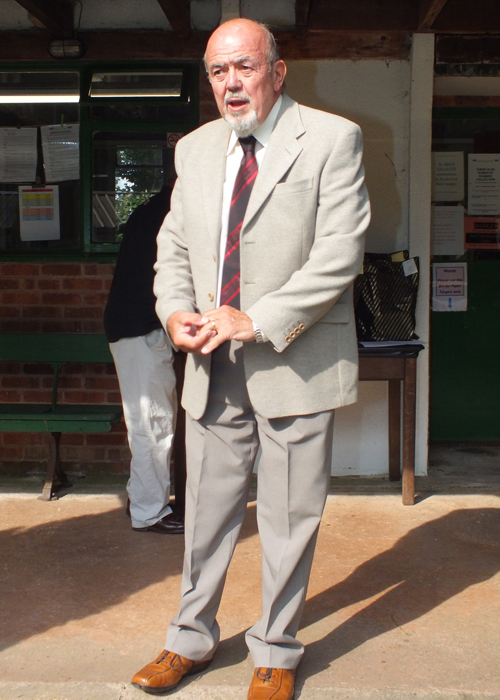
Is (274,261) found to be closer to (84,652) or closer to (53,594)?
(84,652)

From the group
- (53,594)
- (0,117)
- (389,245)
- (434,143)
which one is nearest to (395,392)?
(389,245)

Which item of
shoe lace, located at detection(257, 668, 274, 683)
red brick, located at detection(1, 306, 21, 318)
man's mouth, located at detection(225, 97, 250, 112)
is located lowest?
shoe lace, located at detection(257, 668, 274, 683)

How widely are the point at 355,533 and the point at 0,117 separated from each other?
3.74 meters

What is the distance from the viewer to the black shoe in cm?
423

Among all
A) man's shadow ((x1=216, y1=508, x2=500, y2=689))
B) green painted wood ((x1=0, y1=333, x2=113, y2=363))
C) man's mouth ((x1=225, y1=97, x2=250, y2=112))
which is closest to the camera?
man's mouth ((x1=225, y1=97, x2=250, y2=112))

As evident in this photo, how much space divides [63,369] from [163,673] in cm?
312

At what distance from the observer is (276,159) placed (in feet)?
8.08

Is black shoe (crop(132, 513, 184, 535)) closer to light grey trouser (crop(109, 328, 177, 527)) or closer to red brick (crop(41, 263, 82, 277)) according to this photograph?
light grey trouser (crop(109, 328, 177, 527))

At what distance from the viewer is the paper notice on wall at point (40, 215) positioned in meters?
5.32

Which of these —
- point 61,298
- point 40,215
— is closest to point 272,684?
point 61,298

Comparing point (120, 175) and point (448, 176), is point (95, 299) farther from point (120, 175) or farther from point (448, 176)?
point (448, 176)

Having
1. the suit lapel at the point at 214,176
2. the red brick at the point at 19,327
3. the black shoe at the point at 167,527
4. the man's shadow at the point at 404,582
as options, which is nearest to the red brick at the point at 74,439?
the red brick at the point at 19,327

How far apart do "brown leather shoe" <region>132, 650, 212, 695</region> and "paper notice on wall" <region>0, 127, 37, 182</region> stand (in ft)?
12.3

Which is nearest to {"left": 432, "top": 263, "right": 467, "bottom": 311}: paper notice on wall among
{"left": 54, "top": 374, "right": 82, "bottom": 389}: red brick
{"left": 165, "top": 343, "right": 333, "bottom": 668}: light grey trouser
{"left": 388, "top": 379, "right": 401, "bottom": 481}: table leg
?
{"left": 388, "top": 379, "right": 401, "bottom": 481}: table leg
